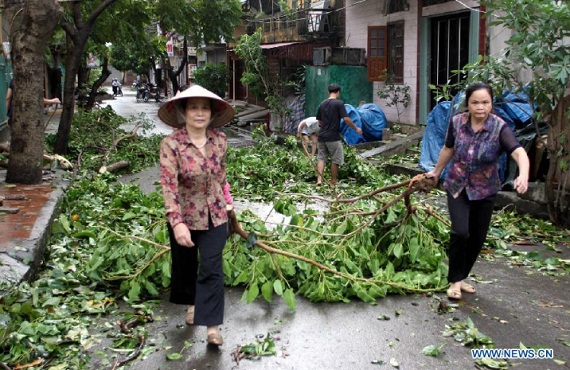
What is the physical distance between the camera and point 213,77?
31.8 m

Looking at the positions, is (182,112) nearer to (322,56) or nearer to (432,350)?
(432,350)

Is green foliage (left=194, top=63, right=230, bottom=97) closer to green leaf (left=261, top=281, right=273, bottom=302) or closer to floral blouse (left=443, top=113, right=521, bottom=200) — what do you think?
floral blouse (left=443, top=113, right=521, bottom=200)

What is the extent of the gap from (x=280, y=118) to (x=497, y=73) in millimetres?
14308

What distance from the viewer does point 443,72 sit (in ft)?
49.3

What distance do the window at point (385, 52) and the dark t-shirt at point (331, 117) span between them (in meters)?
6.64

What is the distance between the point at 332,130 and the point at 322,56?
8.46m

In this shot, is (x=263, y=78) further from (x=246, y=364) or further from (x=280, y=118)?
(x=246, y=364)

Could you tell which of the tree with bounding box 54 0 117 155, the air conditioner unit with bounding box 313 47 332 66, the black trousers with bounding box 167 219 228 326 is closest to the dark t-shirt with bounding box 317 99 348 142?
the tree with bounding box 54 0 117 155

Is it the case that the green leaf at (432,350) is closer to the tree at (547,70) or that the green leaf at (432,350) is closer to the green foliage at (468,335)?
the green foliage at (468,335)

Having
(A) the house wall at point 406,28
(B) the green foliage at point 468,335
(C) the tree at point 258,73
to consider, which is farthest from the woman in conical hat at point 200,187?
(C) the tree at point 258,73

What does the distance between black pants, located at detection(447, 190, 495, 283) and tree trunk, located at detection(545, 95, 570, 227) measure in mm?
2660

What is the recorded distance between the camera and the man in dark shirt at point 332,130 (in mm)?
10317

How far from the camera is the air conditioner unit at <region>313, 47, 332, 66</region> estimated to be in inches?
711

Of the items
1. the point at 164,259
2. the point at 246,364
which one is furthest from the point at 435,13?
the point at 246,364
